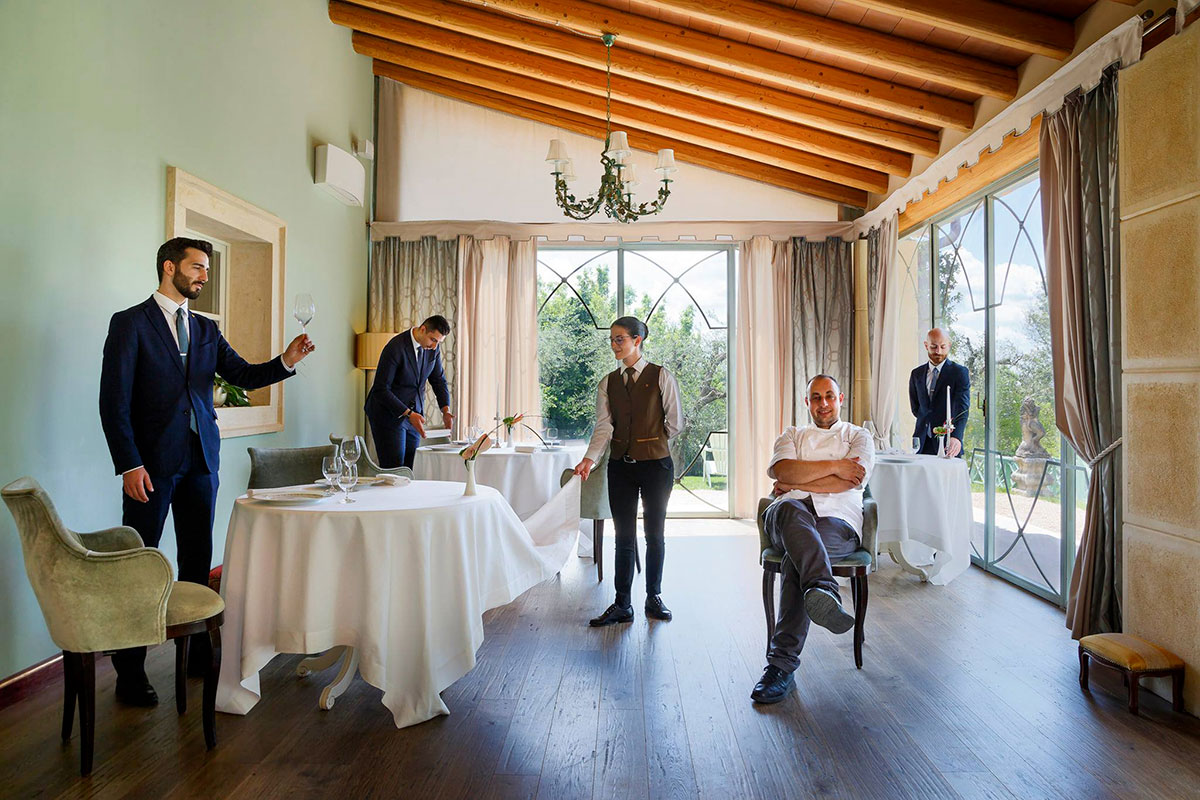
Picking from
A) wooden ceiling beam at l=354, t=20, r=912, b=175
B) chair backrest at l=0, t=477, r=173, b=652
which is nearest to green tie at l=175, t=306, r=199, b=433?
chair backrest at l=0, t=477, r=173, b=652

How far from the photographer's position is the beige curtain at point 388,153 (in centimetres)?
701

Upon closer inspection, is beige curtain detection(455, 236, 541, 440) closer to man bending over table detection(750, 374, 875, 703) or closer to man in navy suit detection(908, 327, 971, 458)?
man in navy suit detection(908, 327, 971, 458)

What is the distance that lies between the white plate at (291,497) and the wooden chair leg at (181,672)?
507 mm

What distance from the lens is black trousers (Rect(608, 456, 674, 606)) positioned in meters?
3.84

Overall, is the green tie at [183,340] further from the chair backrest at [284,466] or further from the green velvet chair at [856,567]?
the green velvet chair at [856,567]

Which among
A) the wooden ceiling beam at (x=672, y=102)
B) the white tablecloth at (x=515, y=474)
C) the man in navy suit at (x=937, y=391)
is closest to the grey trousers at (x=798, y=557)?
the white tablecloth at (x=515, y=474)

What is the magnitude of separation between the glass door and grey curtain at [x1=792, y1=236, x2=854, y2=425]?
654mm

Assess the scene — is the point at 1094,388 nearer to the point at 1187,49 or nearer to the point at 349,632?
the point at 1187,49

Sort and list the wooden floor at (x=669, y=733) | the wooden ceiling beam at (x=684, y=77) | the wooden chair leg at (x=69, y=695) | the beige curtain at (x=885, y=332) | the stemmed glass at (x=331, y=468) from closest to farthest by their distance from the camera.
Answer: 1. the wooden floor at (x=669, y=733)
2. the wooden chair leg at (x=69, y=695)
3. the stemmed glass at (x=331, y=468)
4. the wooden ceiling beam at (x=684, y=77)
5. the beige curtain at (x=885, y=332)

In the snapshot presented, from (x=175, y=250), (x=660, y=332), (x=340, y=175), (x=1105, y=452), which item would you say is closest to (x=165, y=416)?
(x=175, y=250)

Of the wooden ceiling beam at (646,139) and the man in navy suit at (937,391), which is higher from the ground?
the wooden ceiling beam at (646,139)

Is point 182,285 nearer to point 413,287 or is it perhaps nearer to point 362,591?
point 362,591

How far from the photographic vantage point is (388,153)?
7.03 meters

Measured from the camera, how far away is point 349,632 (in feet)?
8.29
